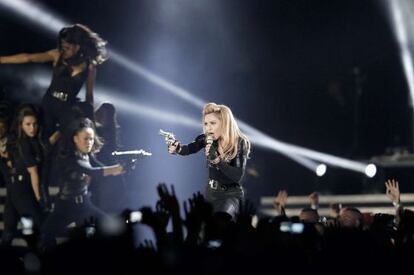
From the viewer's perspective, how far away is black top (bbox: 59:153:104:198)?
12.1 metres

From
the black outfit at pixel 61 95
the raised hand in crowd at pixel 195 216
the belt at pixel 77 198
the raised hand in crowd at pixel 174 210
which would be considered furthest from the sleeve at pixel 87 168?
the raised hand in crowd at pixel 195 216

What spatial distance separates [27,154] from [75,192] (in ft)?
2.67

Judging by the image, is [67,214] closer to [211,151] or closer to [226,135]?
[211,151]

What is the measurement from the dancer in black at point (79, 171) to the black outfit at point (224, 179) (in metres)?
3.77

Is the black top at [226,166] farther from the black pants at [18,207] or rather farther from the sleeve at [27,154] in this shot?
the sleeve at [27,154]

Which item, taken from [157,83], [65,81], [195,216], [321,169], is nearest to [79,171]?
[65,81]

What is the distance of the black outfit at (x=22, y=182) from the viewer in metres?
11.9

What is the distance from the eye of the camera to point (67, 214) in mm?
11727

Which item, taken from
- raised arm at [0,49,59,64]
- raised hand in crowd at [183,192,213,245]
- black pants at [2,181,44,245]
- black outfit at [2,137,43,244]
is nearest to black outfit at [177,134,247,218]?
raised hand in crowd at [183,192,213,245]

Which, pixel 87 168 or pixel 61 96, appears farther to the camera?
pixel 61 96

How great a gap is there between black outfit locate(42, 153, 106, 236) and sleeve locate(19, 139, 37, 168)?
0.36 metres

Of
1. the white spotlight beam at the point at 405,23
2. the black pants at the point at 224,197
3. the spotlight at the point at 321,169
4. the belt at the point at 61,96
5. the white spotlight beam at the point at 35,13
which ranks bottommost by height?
the black pants at the point at 224,197

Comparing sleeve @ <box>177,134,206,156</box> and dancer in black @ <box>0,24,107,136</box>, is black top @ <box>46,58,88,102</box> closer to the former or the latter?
dancer in black @ <box>0,24,107,136</box>

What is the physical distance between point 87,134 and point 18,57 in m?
1.57
